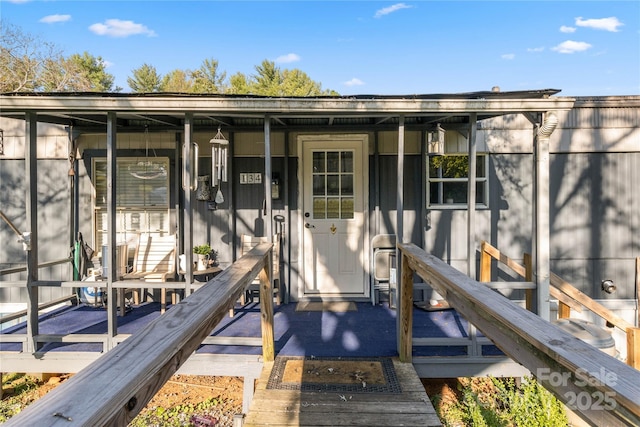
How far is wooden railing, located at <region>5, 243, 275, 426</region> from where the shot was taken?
681 mm

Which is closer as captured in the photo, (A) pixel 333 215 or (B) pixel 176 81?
(A) pixel 333 215

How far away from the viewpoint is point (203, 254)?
4.68 metres

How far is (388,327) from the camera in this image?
3783mm

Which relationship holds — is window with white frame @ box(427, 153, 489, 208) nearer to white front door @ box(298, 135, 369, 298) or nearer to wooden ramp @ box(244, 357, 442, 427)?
white front door @ box(298, 135, 369, 298)

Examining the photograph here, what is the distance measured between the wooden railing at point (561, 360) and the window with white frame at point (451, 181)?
10.8ft

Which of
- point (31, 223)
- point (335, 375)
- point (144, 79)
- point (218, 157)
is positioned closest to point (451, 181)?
point (218, 157)

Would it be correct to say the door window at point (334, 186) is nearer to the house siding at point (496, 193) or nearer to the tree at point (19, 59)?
the house siding at point (496, 193)

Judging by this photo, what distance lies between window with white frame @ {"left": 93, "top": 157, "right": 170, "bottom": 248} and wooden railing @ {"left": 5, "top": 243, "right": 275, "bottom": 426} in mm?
3619

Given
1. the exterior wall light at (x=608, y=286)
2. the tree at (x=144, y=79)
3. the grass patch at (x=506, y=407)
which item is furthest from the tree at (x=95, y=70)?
the exterior wall light at (x=608, y=286)

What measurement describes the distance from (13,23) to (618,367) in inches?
601

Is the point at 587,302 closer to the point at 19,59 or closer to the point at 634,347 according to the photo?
the point at 634,347

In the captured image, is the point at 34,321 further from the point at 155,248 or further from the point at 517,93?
the point at 517,93
